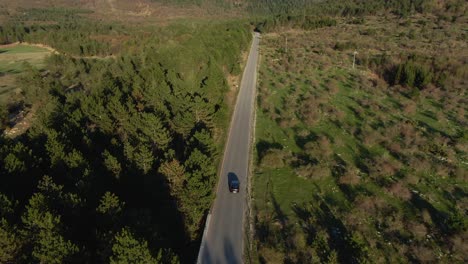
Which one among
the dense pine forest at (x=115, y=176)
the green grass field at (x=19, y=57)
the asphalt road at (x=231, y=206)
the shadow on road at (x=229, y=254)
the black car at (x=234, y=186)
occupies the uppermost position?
the green grass field at (x=19, y=57)

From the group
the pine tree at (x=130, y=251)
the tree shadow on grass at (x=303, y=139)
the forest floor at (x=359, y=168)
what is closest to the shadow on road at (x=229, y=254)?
the forest floor at (x=359, y=168)

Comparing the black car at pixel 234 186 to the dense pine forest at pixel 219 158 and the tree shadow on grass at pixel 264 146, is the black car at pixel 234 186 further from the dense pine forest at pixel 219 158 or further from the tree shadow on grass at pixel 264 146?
the tree shadow on grass at pixel 264 146

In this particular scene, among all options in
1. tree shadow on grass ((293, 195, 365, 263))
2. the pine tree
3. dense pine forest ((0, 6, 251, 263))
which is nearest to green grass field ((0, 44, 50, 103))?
dense pine forest ((0, 6, 251, 263))

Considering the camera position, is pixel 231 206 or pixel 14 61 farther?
pixel 14 61

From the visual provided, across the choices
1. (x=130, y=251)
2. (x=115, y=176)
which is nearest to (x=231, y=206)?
(x=115, y=176)

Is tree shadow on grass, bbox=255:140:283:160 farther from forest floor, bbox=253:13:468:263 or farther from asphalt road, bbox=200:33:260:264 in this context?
asphalt road, bbox=200:33:260:264

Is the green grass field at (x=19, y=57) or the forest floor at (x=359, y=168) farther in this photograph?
the green grass field at (x=19, y=57)

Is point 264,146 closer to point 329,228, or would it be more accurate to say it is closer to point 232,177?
point 232,177
